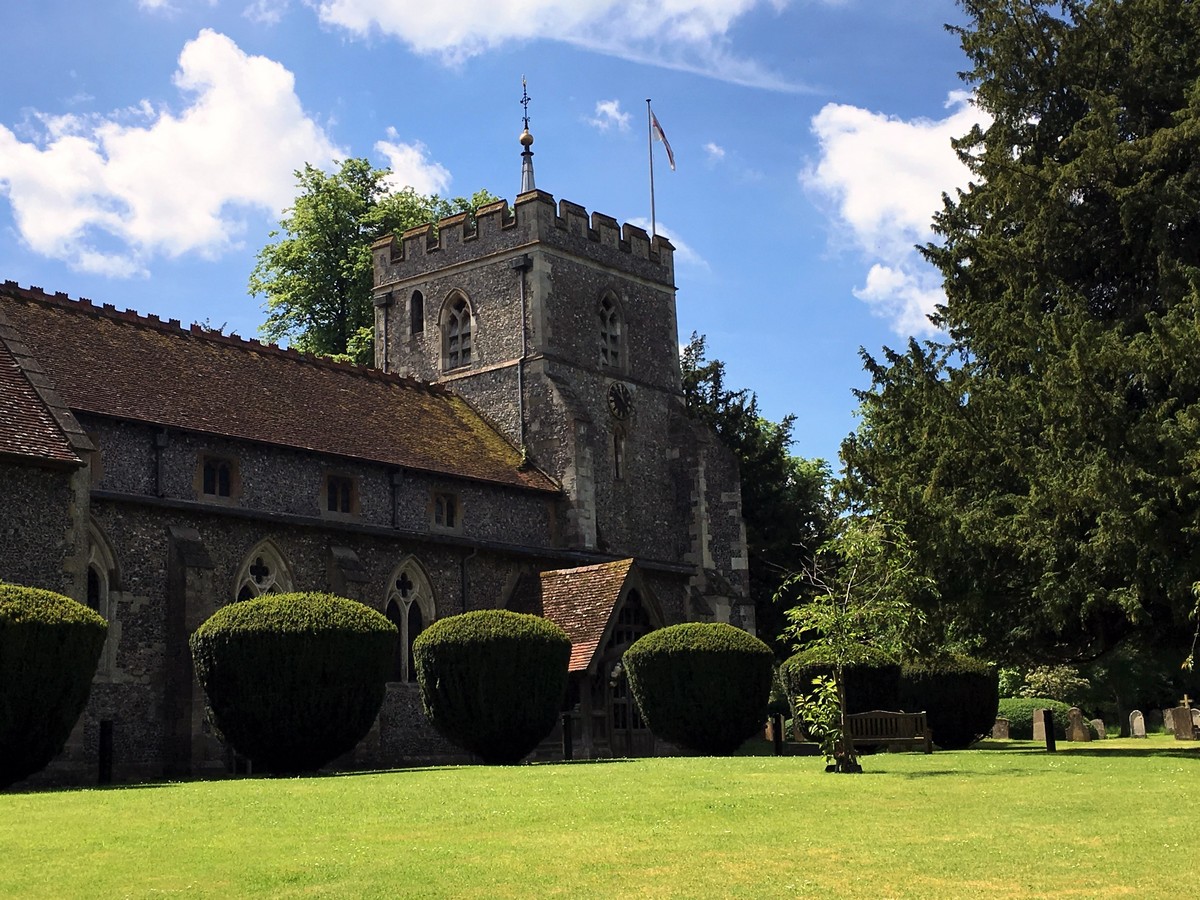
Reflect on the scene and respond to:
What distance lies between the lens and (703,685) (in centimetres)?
2578

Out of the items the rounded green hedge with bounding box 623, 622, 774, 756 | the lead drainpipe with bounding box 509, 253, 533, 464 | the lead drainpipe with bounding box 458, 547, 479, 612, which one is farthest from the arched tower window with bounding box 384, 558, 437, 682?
the lead drainpipe with bounding box 509, 253, 533, 464

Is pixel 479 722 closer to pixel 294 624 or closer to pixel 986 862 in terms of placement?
pixel 294 624

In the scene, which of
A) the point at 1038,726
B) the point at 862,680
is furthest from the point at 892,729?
the point at 1038,726

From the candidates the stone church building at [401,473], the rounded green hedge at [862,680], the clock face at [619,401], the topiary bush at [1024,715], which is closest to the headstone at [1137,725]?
the topiary bush at [1024,715]

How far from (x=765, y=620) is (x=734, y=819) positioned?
3595 centimetres

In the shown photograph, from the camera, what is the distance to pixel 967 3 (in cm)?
2928

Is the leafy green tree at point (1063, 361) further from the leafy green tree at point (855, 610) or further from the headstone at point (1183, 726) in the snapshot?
the headstone at point (1183, 726)

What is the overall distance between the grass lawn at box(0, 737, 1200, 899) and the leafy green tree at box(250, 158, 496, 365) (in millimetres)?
33363

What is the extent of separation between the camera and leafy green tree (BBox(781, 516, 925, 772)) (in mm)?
20141

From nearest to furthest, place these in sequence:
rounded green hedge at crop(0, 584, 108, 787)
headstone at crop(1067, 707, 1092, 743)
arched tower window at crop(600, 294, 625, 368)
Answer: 1. rounded green hedge at crop(0, 584, 108, 787)
2. headstone at crop(1067, 707, 1092, 743)
3. arched tower window at crop(600, 294, 625, 368)

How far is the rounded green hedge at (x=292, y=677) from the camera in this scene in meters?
21.3

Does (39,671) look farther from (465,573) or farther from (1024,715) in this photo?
(1024,715)

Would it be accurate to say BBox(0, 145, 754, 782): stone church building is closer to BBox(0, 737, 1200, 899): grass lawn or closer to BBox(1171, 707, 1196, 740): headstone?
BBox(0, 737, 1200, 899): grass lawn

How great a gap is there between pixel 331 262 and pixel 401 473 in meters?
20.6
